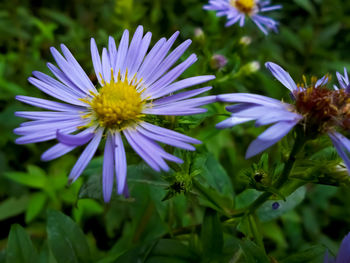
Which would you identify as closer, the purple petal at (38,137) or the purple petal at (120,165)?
the purple petal at (120,165)

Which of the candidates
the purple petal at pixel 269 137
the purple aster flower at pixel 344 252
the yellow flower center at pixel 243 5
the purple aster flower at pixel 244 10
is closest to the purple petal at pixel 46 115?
the purple petal at pixel 269 137

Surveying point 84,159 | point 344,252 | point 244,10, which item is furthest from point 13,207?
point 244,10

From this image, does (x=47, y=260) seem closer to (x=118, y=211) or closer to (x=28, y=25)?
(x=118, y=211)

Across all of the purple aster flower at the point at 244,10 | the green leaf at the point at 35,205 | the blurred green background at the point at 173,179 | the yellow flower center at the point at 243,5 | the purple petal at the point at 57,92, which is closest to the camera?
the purple petal at the point at 57,92

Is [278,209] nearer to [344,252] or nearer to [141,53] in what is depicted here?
[344,252]

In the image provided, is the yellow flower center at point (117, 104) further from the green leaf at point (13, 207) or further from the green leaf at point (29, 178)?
the green leaf at point (13, 207)

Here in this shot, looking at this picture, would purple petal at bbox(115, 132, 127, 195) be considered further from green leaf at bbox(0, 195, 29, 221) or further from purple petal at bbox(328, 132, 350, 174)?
green leaf at bbox(0, 195, 29, 221)

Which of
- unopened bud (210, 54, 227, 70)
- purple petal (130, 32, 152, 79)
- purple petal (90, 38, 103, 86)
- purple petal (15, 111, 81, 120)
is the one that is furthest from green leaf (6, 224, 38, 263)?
unopened bud (210, 54, 227, 70)
